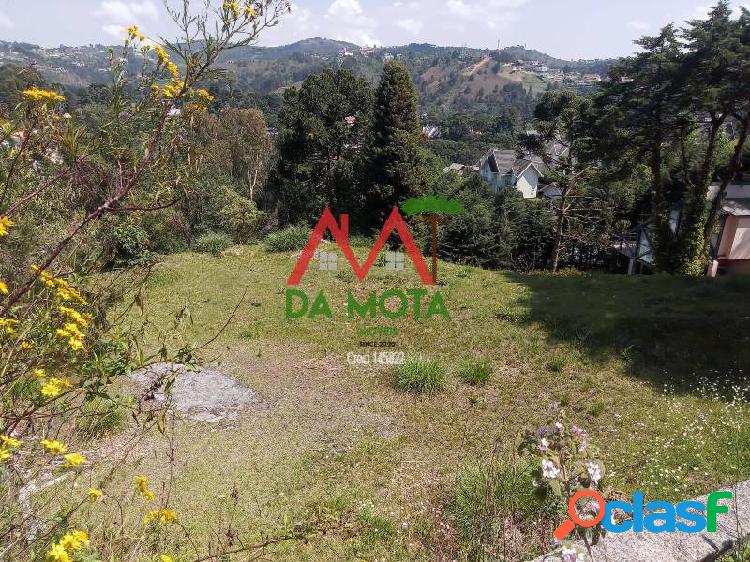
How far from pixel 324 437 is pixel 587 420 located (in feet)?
10.9

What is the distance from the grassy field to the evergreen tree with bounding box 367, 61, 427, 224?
7.20 m

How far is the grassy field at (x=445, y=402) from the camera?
15.3 feet

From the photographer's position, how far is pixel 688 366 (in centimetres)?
733

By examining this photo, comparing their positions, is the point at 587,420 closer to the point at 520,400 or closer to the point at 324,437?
the point at 520,400

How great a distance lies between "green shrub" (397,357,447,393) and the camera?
23.0 ft

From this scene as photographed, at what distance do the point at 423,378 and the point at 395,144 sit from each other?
1201cm

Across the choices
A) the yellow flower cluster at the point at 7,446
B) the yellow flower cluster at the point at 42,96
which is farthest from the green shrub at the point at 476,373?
the yellow flower cluster at the point at 42,96

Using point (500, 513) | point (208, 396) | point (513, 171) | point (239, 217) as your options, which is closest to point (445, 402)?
point (500, 513)

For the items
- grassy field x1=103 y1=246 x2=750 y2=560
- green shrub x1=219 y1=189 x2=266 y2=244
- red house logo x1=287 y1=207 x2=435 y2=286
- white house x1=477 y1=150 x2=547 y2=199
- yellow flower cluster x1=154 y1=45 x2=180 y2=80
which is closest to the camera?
yellow flower cluster x1=154 y1=45 x2=180 y2=80

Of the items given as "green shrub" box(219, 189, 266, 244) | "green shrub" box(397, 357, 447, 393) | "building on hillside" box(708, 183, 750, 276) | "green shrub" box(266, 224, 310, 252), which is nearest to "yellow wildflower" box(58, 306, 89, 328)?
"green shrub" box(397, 357, 447, 393)

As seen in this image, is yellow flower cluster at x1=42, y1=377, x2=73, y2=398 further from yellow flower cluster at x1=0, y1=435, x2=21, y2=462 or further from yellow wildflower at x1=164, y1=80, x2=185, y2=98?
yellow wildflower at x1=164, y1=80, x2=185, y2=98

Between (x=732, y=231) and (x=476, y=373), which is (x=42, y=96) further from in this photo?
(x=732, y=231)

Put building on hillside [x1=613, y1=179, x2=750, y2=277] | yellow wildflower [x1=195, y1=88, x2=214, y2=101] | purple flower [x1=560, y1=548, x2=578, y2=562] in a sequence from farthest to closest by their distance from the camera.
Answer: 1. building on hillside [x1=613, y1=179, x2=750, y2=277]
2. purple flower [x1=560, y1=548, x2=578, y2=562]
3. yellow wildflower [x1=195, y1=88, x2=214, y2=101]

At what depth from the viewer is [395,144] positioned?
17266mm
